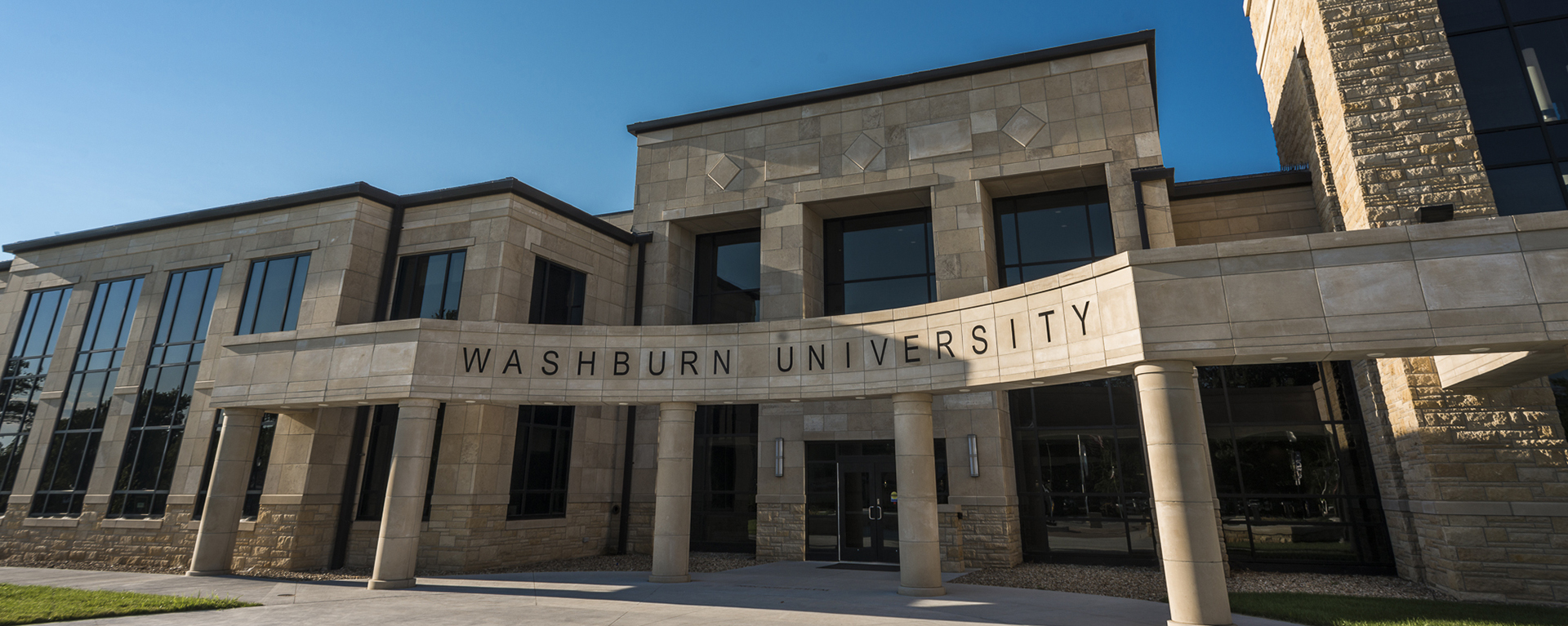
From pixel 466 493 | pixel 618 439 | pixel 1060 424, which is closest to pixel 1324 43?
pixel 1060 424

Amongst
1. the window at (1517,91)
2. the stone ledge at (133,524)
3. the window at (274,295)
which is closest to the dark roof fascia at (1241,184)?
the window at (1517,91)

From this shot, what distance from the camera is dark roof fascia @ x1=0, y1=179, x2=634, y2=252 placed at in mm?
20484

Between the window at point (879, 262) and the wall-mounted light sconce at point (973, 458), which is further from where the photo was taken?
the window at point (879, 262)

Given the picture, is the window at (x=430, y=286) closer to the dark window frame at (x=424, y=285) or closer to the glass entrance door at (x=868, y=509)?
the dark window frame at (x=424, y=285)

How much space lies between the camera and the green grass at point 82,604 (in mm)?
11312

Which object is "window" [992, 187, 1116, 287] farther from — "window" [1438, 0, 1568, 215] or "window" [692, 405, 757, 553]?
"window" [692, 405, 757, 553]

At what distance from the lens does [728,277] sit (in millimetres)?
23969

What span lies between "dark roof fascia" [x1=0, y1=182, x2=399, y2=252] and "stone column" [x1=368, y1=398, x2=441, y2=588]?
8.26 metres

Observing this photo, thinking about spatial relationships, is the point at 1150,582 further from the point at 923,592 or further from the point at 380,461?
the point at 380,461

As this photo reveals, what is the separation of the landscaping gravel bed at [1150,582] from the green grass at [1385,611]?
1.19 m

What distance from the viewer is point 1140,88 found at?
19234 millimetres

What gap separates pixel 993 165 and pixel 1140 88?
419cm

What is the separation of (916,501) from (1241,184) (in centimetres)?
1331

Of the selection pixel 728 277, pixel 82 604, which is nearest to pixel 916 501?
pixel 728 277
